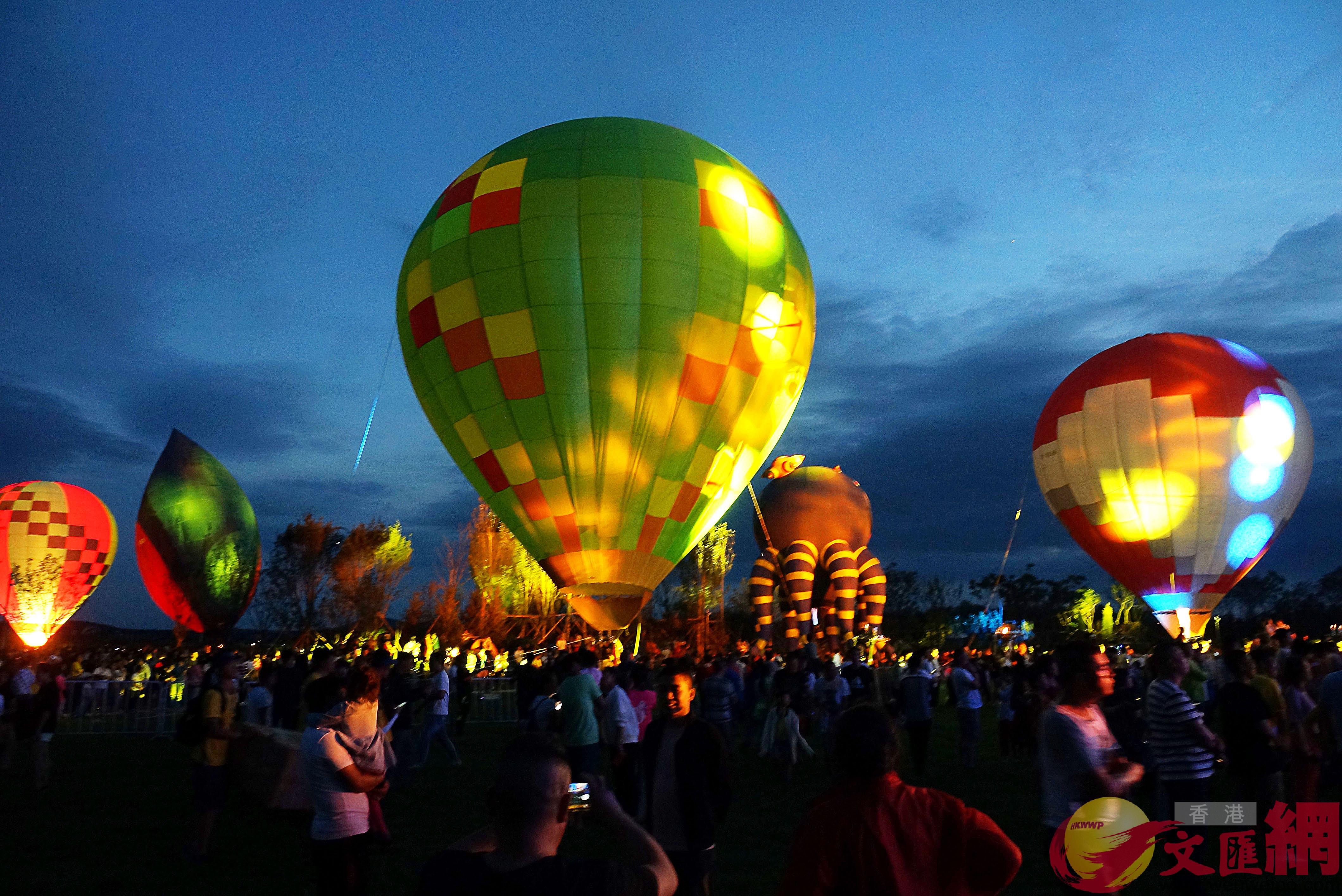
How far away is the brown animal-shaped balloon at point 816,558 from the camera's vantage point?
3800 centimetres

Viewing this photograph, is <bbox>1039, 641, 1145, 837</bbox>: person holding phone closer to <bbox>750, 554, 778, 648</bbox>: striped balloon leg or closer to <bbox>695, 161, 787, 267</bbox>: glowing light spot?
<bbox>695, 161, 787, 267</bbox>: glowing light spot

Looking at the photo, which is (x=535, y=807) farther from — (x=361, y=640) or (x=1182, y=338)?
(x=361, y=640)

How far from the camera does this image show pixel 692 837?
5.10 m

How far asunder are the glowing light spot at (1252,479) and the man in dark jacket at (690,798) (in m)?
23.0

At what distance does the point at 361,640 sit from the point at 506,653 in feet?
16.0

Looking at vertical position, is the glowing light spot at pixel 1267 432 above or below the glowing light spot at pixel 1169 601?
above

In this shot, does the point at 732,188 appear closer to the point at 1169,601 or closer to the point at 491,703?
the point at 491,703

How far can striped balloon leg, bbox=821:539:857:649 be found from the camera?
37594mm

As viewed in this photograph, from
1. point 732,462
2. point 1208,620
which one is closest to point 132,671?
point 732,462

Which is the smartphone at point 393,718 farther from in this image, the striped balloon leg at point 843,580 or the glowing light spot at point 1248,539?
the striped balloon leg at point 843,580

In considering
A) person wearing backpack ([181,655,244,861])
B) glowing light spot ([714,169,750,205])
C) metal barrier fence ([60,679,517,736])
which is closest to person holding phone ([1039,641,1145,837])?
person wearing backpack ([181,655,244,861])

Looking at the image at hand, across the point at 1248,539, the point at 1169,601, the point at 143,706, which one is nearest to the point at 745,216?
the point at 1169,601

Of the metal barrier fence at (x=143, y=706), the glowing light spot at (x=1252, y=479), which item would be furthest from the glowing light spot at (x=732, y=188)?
the glowing light spot at (x=1252, y=479)

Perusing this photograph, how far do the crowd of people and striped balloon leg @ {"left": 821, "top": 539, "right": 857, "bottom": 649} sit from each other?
61.5 feet
